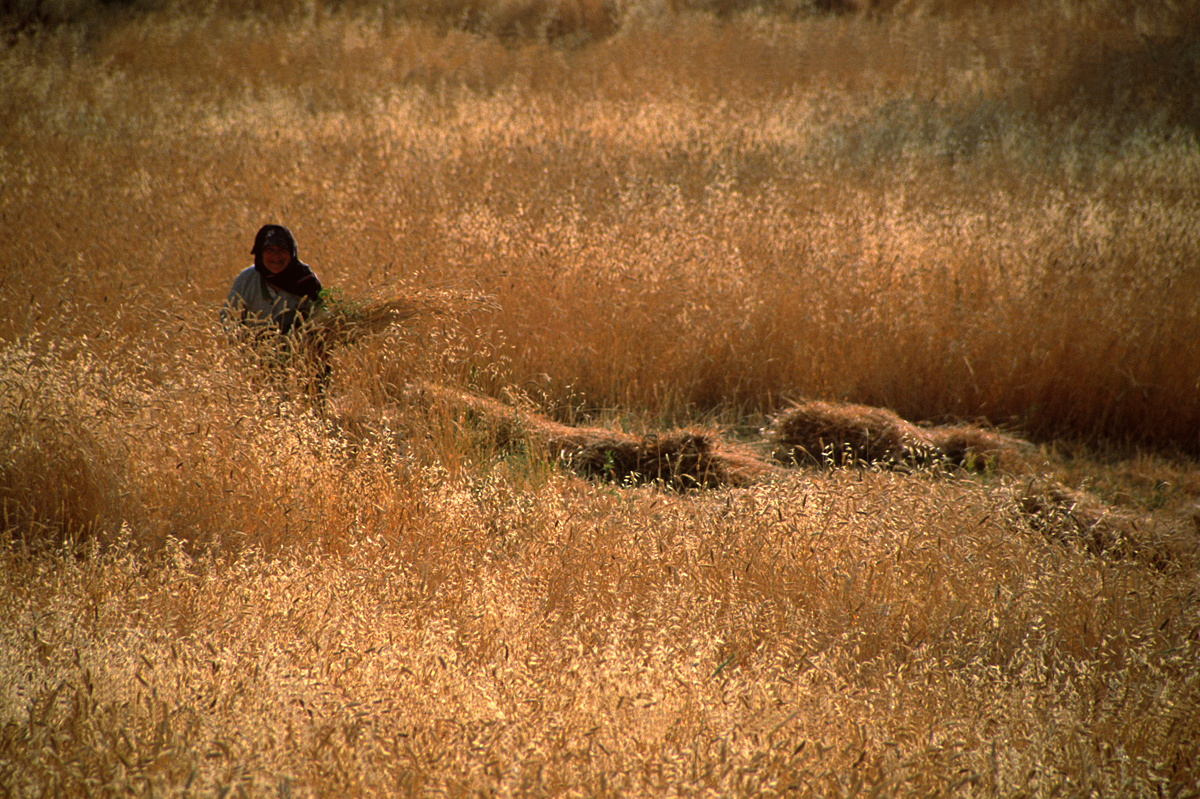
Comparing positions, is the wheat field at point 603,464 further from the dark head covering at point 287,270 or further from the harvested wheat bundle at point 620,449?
the dark head covering at point 287,270

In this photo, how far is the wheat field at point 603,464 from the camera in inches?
68.5

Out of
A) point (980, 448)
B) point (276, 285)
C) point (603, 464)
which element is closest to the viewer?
point (603, 464)

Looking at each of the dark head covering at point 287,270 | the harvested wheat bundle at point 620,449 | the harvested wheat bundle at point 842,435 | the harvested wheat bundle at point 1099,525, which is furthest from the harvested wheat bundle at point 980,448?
the dark head covering at point 287,270

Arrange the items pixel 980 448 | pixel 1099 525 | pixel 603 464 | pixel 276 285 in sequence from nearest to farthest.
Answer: pixel 1099 525
pixel 603 464
pixel 276 285
pixel 980 448

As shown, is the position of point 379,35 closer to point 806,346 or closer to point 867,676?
point 806,346

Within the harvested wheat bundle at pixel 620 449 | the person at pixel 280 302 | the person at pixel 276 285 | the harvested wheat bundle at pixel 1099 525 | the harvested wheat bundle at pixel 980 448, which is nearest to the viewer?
the harvested wheat bundle at pixel 1099 525

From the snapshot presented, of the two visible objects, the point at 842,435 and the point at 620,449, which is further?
the point at 842,435

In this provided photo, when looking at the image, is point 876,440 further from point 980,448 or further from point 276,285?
point 276,285

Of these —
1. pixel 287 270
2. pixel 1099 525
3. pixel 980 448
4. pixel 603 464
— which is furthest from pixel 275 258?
pixel 1099 525

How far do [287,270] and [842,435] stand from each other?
3043mm

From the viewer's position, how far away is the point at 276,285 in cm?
417

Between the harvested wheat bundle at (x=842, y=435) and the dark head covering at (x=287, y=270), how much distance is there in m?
2.57

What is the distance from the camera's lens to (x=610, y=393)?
489 centimetres

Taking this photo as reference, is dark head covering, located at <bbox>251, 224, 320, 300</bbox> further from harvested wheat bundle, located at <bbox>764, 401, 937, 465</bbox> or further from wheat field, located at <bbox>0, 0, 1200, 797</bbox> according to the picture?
harvested wheat bundle, located at <bbox>764, 401, 937, 465</bbox>
